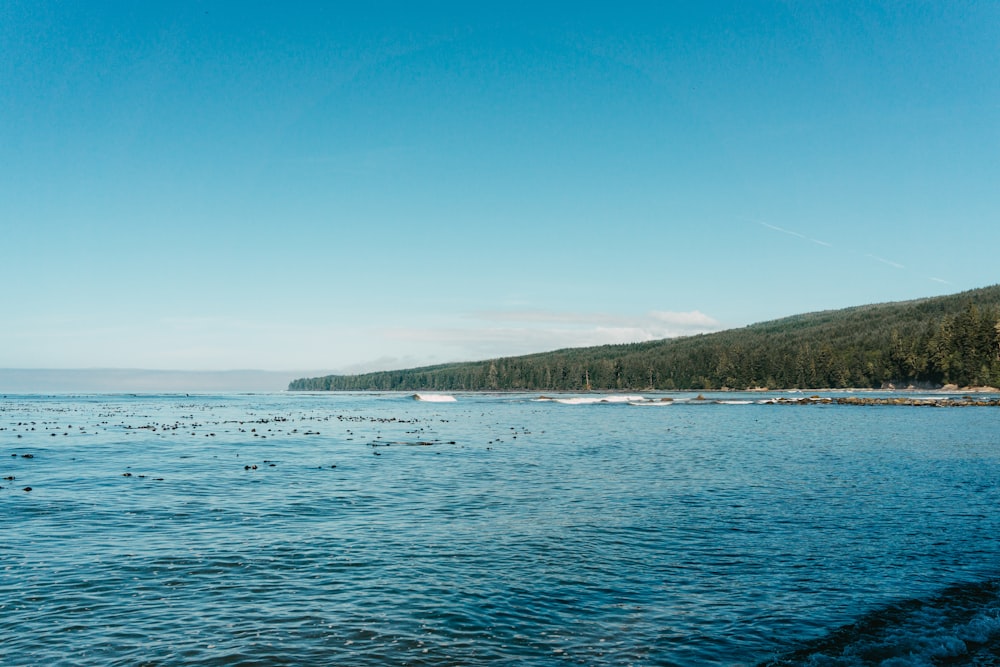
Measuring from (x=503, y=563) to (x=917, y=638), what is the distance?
986 centimetres

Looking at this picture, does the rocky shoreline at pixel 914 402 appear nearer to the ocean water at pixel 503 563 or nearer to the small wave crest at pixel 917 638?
the ocean water at pixel 503 563

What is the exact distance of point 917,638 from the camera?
43.3 feet

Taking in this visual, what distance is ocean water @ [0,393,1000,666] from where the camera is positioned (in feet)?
42.0

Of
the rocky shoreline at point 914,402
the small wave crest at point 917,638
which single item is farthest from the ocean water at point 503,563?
the rocky shoreline at point 914,402

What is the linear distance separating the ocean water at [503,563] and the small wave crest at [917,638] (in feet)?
0.18

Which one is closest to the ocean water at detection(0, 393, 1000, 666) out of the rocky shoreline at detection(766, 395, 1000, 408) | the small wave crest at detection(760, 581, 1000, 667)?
the small wave crest at detection(760, 581, 1000, 667)

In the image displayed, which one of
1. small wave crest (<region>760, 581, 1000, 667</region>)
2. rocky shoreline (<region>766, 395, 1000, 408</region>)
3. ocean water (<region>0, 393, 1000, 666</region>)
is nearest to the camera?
small wave crest (<region>760, 581, 1000, 667</region>)

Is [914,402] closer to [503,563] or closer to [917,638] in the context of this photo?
[917,638]

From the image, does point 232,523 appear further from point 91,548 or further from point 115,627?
point 115,627

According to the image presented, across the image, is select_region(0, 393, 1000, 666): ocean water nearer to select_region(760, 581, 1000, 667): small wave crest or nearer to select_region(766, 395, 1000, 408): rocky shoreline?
select_region(760, 581, 1000, 667): small wave crest

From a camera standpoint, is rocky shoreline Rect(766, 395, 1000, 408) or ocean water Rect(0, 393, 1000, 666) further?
rocky shoreline Rect(766, 395, 1000, 408)

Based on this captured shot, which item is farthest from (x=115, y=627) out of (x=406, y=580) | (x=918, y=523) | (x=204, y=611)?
(x=918, y=523)

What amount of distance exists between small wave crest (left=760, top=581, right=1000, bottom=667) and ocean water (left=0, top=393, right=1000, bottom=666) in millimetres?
56

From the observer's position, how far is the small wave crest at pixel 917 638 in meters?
12.2
